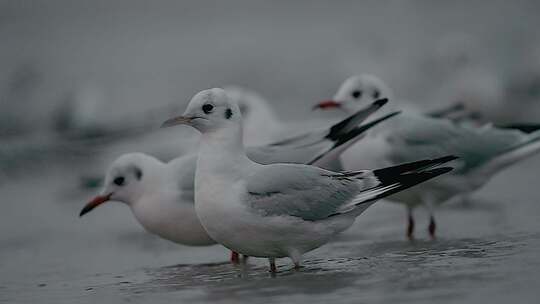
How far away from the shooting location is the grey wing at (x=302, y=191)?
5.06 metres

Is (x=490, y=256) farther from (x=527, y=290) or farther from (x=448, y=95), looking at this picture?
(x=448, y=95)

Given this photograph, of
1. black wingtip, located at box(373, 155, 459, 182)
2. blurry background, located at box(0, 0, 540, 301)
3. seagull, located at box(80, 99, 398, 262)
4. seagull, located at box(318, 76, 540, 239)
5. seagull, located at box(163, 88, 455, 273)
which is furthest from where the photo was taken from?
blurry background, located at box(0, 0, 540, 301)

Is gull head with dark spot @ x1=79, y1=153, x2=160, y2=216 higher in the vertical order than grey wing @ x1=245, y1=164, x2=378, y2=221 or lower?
higher

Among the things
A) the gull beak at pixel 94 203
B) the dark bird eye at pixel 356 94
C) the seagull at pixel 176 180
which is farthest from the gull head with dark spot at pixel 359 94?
the gull beak at pixel 94 203

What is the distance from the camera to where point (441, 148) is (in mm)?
7164

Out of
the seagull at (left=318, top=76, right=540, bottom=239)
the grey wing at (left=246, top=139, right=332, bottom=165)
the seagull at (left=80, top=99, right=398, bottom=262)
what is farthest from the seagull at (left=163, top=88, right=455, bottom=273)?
the seagull at (left=318, top=76, right=540, bottom=239)

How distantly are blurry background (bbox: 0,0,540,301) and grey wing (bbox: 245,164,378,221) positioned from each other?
91 cm

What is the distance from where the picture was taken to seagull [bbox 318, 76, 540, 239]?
7.06 m

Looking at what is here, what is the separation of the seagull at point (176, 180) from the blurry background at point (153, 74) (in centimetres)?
33

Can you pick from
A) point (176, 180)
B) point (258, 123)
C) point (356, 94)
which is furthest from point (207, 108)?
point (258, 123)

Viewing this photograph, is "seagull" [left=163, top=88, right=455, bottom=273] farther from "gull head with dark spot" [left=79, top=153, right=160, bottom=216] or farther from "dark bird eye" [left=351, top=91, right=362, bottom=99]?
"dark bird eye" [left=351, top=91, right=362, bottom=99]

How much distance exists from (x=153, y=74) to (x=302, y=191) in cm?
1471

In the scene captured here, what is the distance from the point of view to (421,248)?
577 centimetres

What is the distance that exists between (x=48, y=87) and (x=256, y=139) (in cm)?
1033
